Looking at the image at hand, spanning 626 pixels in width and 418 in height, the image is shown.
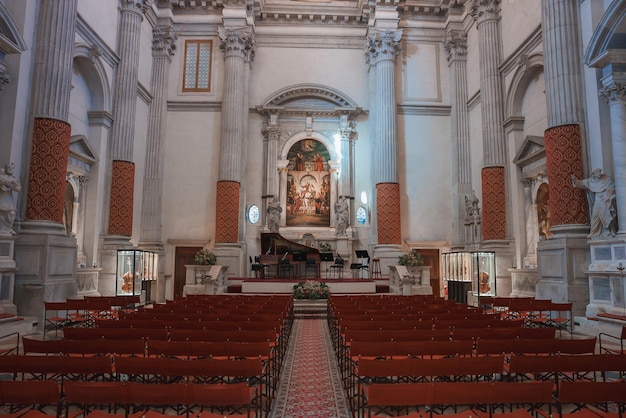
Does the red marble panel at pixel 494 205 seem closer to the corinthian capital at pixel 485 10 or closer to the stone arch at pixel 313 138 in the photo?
the corinthian capital at pixel 485 10

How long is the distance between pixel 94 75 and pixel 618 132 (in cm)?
1415

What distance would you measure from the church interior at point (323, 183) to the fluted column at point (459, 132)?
98mm

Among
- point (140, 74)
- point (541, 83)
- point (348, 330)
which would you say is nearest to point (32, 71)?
point (140, 74)

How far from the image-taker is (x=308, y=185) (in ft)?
64.0

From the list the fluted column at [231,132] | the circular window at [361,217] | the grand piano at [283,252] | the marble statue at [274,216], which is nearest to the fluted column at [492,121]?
the circular window at [361,217]

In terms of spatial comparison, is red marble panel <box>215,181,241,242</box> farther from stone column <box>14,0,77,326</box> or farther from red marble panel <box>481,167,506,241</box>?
red marble panel <box>481,167,506,241</box>

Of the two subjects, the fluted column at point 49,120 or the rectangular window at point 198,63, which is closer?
the fluted column at point 49,120

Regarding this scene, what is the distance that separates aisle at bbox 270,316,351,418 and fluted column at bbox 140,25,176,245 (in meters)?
11.1

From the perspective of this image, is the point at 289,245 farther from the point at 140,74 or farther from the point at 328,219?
the point at 140,74

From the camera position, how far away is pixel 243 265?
1784 cm

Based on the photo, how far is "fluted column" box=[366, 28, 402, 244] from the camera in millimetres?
18125

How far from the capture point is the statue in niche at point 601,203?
894 cm

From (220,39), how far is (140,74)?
3955mm

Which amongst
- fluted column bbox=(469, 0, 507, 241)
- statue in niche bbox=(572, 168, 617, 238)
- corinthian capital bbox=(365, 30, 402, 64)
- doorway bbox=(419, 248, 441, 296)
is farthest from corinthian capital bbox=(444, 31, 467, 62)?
statue in niche bbox=(572, 168, 617, 238)
